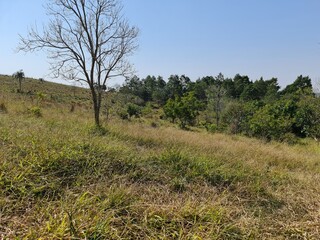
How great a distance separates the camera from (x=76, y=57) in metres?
8.68

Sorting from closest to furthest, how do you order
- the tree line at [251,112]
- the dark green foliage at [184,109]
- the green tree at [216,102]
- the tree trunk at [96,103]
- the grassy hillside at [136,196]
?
the grassy hillside at [136,196] → the tree trunk at [96,103] → the tree line at [251,112] → the dark green foliage at [184,109] → the green tree at [216,102]

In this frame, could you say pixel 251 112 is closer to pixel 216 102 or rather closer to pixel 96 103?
pixel 216 102

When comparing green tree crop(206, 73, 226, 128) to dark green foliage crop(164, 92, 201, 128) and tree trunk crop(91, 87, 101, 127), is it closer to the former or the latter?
dark green foliage crop(164, 92, 201, 128)

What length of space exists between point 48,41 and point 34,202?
7.75 meters

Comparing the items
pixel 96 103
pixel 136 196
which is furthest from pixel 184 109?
pixel 136 196

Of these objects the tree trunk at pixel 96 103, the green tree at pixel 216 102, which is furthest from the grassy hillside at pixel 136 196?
the green tree at pixel 216 102

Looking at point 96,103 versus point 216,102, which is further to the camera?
point 216,102

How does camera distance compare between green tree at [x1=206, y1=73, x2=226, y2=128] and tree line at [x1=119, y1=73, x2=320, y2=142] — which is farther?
green tree at [x1=206, y1=73, x2=226, y2=128]

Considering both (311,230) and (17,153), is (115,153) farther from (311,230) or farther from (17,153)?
(311,230)

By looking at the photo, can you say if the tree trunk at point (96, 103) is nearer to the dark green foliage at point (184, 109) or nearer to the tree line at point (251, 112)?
the tree line at point (251, 112)

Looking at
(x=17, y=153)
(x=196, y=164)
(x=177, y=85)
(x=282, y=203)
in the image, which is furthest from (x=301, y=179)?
(x=177, y=85)

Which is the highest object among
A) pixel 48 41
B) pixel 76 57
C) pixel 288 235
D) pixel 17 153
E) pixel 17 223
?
pixel 48 41

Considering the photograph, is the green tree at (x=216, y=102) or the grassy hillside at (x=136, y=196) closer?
the grassy hillside at (x=136, y=196)

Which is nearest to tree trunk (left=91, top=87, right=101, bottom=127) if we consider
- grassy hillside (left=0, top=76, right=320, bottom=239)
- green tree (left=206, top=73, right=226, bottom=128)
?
grassy hillside (left=0, top=76, right=320, bottom=239)
